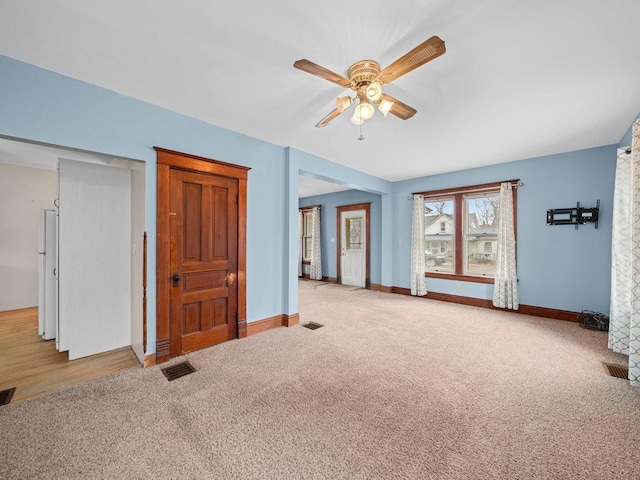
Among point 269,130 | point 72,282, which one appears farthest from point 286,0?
Answer: point 72,282

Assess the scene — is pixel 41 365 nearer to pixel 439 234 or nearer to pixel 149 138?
pixel 149 138

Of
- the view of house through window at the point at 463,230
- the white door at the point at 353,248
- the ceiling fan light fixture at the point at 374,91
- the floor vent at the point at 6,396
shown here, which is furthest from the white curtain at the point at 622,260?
the floor vent at the point at 6,396

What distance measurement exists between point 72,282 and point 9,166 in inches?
141

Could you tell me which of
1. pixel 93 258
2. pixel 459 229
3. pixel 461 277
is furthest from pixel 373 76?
pixel 461 277

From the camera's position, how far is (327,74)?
186 cm

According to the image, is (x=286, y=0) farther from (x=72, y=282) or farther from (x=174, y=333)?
(x=72, y=282)

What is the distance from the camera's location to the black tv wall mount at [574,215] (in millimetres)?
3913

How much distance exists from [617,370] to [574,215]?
245cm

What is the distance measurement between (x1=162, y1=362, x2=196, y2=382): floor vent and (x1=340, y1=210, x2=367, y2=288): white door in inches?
195

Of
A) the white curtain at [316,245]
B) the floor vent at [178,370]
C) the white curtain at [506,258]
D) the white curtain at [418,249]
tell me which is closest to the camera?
the floor vent at [178,370]

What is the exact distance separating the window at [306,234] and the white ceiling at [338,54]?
5466 mm

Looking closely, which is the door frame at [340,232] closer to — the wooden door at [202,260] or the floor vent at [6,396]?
the wooden door at [202,260]

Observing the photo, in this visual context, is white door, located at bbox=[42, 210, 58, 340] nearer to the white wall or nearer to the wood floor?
the wood floor

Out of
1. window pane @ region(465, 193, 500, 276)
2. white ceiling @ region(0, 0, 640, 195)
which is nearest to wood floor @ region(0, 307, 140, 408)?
white ceiling @ region(0, 0, 640, 195)
